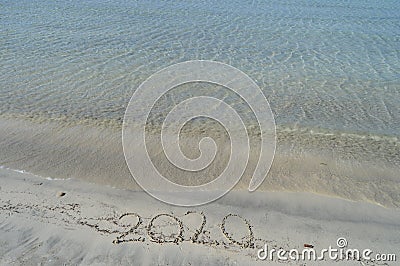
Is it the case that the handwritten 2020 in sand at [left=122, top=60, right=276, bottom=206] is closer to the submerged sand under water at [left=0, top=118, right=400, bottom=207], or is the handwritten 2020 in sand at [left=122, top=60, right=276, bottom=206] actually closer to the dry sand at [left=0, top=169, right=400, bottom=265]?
the submerged sand under water at [left=0, top=118, right=400, bottom=207]

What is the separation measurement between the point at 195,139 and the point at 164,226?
8.79 feet

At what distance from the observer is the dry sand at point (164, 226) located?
4578 millimetres

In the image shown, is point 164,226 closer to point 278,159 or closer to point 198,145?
point 198,145

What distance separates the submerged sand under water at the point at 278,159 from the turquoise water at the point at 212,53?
62cm

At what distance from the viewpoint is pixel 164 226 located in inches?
200

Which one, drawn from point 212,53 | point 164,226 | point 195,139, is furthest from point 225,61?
point 164,226

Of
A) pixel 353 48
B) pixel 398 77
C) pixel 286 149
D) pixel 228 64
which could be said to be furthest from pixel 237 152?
pixel 353 48

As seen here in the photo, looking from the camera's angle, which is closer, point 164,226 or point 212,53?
point 164,226

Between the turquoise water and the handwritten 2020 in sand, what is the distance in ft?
1.34

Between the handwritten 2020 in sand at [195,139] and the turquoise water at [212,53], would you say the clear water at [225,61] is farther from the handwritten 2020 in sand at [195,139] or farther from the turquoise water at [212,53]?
the handwritten 2020 in sand at [195,139]

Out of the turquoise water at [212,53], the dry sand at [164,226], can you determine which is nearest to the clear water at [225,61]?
the turquoise water at [212,53]

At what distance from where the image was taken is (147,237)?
4.85 metres

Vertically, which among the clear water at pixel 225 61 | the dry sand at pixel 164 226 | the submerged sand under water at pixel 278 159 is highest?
the clear water at pixel 225 61

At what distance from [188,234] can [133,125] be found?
11.6 feet
